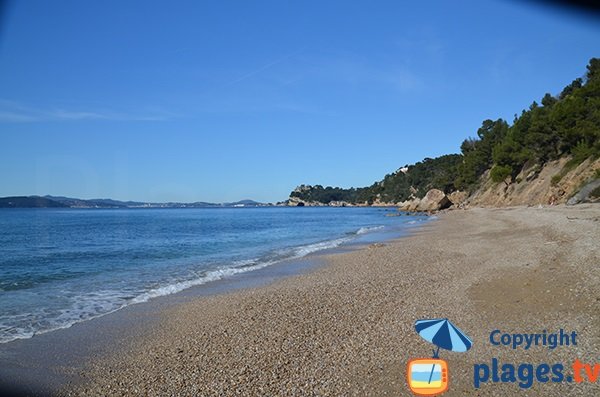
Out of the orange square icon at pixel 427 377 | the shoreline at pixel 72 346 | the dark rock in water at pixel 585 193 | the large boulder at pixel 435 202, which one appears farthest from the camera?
the large boulder at pixel 435 202

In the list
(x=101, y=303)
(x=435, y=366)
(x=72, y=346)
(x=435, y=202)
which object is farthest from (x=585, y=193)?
(x=435, y=202)

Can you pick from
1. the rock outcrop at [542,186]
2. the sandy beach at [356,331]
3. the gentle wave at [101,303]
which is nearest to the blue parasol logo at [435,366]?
the sandy beach at [356,331]

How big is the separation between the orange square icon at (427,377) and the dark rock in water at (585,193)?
32294 mm

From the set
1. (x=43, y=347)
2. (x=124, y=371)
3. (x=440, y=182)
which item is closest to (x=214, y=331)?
(x=124, y=371)

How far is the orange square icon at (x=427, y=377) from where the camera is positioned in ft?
15.5

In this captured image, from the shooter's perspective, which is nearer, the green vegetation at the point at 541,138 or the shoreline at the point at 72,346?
the shoreline at the point at 72,346

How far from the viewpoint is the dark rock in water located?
1212 inches

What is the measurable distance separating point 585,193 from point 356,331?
3189 cm

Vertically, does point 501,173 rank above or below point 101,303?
above

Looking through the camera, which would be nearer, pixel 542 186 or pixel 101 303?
pixel 101 303

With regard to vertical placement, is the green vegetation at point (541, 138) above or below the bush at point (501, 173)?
above

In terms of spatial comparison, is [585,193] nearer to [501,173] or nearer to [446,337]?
[501,173]

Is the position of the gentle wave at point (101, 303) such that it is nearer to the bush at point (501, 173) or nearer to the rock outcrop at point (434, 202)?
the bush at point (501, 173)

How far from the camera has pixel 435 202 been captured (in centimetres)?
8288
